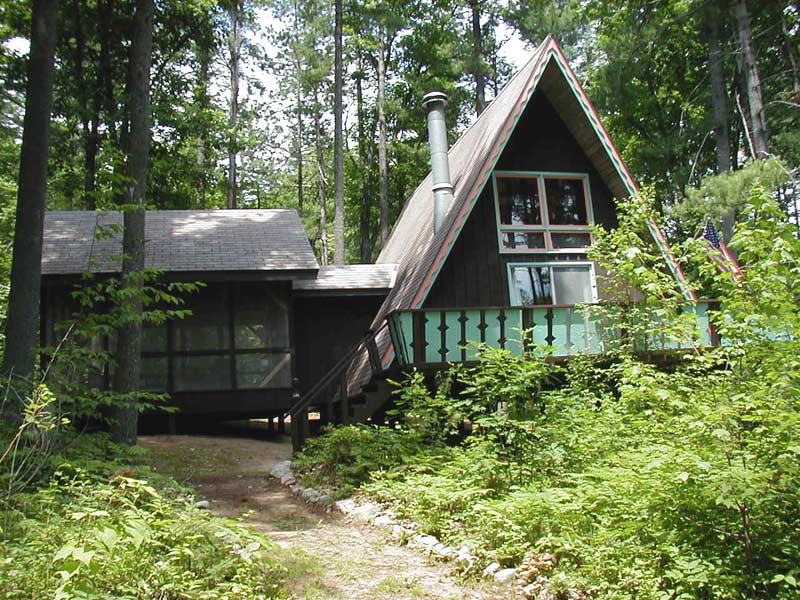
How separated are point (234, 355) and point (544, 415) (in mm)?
9057

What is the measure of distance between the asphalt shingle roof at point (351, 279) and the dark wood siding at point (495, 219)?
3196 mm

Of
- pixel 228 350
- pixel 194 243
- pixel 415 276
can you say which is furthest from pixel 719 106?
A: pixel 228 350

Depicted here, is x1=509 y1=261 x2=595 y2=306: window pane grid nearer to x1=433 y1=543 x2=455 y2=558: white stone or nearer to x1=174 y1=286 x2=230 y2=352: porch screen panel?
x1=174 y1=286 x2=230 y2=352: porch screen panel

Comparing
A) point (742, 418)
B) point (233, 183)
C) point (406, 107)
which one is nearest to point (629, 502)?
point (742, 418)

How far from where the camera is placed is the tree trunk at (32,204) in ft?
25.8

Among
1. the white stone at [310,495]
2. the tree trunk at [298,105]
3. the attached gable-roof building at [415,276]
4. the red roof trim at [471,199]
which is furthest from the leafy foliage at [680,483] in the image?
the tree trunk at [298,105]

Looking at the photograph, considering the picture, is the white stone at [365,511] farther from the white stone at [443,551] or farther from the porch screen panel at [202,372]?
the porch screen panel at [202,372]

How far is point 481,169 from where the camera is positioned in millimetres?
11867

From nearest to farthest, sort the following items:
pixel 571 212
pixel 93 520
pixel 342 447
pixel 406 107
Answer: pixel 93 520 < pixel 342 447 < pixel 571 212 < pixel 406 107

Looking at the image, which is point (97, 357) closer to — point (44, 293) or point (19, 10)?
point (44, 293)

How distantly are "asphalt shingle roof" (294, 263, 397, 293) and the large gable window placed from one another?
11.7ft

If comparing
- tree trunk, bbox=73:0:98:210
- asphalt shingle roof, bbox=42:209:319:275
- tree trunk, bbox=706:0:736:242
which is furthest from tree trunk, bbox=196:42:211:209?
tree trunk, bbox=706:0:736:242

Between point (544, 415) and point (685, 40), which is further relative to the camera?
point (685, 40)

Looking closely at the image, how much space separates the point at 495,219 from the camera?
13148mm
